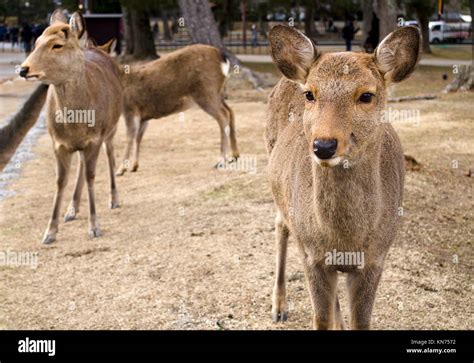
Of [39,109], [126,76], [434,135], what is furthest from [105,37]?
[434,135]

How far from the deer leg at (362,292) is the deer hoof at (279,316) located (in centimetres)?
133

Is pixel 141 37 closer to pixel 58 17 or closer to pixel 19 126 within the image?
pixel 19 126

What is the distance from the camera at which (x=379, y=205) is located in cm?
411

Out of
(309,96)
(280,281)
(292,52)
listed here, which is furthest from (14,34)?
(309,96)

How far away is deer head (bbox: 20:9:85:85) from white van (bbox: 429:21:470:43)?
3660 cm

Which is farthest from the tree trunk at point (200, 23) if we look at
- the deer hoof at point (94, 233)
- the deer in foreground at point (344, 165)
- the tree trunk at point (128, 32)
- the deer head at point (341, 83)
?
the deer head at point (341, 83)

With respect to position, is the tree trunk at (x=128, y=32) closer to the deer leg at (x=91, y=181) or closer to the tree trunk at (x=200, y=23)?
the tree trunk at (x=200, y=23)

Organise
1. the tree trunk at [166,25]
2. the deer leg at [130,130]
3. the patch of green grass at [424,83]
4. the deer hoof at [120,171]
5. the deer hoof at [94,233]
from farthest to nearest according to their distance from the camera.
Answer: the tree trunk at [166,25]
the patch of green grass at [424,83]
the deer leg at [130,130]
the deer hoof at [120,171]
the deer hoof at [94,233]

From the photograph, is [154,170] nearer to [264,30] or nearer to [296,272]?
[296,272]

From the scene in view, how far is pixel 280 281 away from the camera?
5656 millimetres

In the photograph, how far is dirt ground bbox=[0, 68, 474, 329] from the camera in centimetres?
567

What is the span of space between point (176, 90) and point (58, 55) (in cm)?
425

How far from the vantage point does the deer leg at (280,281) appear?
5.55 metres

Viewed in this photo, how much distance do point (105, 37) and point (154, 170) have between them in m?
20.5
